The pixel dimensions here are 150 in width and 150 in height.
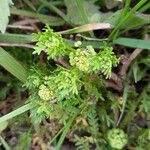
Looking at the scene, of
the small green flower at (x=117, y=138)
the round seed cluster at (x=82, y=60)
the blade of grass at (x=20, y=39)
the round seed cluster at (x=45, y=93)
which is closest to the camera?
the round seed cluster at (x=82, y=60)

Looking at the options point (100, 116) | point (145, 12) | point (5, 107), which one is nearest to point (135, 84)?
point (100, 116)

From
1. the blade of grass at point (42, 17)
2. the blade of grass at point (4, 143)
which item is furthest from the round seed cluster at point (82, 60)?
the blade of grass at point (4, 143)

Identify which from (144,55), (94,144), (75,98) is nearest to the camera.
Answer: (75,98)

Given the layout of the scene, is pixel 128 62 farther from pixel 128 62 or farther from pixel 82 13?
pixel 82 13

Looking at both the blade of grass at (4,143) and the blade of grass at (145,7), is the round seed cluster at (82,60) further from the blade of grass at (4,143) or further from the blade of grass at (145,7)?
the blade of grass at (4,143)

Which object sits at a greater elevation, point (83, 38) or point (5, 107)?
point (83, 38)

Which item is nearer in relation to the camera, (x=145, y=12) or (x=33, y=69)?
(x=33, y=69)

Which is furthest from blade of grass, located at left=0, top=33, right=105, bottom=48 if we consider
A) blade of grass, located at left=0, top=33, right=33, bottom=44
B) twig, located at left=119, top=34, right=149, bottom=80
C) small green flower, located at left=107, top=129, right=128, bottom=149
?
small green flower, located at left=107, top=129, right=128, bottom=149

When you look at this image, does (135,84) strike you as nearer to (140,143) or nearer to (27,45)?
(140,143)
